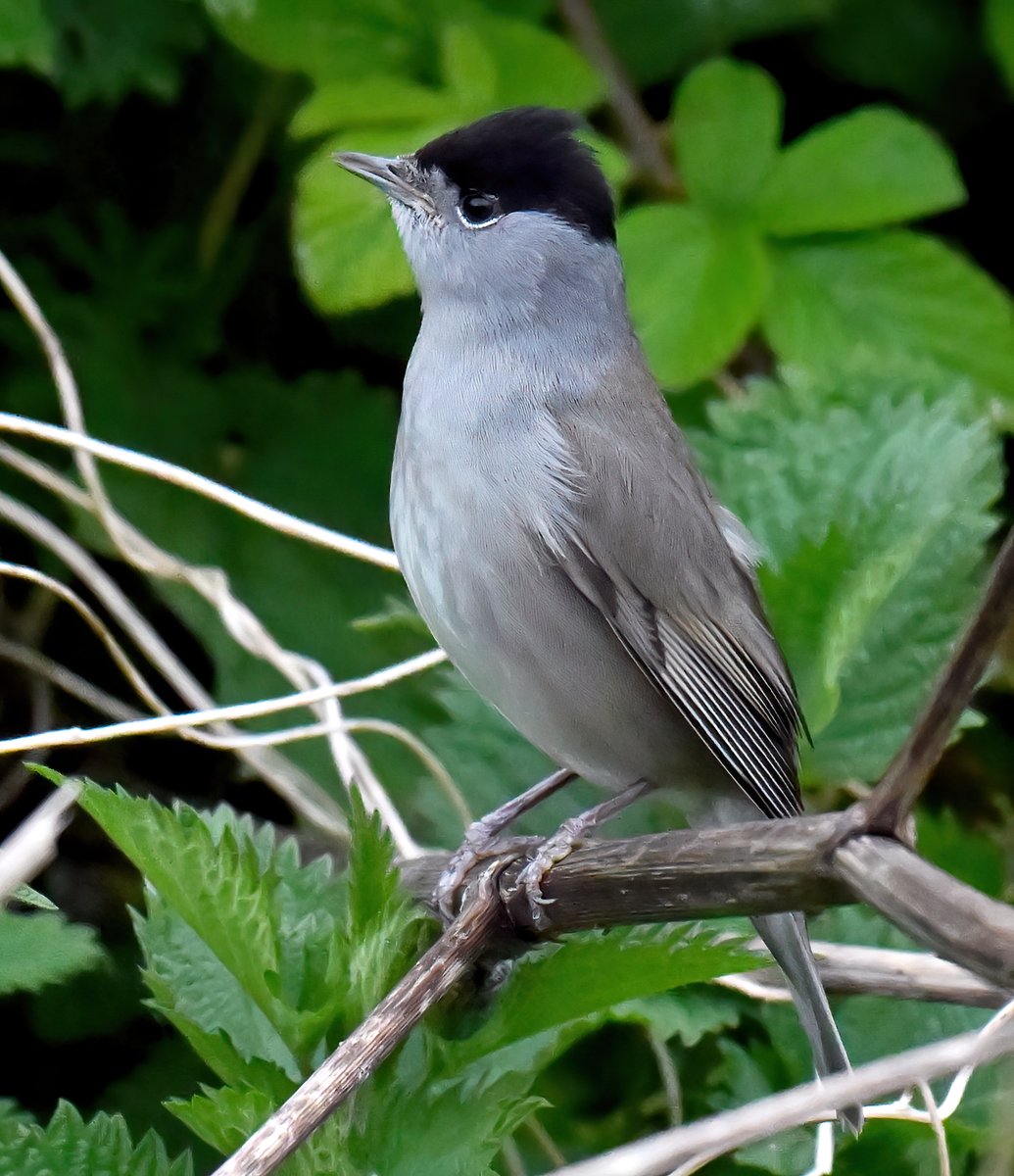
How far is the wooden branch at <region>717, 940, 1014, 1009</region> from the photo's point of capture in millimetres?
1691

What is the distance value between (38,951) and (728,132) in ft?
5.68

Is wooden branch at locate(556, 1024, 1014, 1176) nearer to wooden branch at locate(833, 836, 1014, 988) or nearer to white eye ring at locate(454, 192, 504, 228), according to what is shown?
wooden branch at locate(833, 836, 1014, 988)

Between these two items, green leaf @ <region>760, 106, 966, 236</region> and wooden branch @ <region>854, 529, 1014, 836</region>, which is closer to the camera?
wooden branch @ <region>854, 529, 1014, 836</region>

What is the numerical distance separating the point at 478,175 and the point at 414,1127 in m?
1.41

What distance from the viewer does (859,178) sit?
2.46m

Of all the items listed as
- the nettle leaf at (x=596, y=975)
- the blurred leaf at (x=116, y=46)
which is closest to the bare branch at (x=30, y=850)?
the nettle leaf at (x=596, y=975)

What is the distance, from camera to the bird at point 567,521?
6.40 feet

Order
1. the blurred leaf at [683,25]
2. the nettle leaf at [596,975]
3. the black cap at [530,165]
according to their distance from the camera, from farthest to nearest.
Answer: the blurred leaf at [683,25], the black cap at [530,165], the nettle leaf at [596,975]

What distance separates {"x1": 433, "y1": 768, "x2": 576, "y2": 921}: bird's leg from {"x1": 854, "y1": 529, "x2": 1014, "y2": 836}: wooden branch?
0.76 m

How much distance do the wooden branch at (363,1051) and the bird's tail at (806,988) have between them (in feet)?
1.56

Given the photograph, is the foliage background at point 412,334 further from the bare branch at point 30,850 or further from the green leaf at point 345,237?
the bare branch at point 30,850

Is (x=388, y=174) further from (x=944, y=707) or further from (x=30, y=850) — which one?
(x=944, y=707)

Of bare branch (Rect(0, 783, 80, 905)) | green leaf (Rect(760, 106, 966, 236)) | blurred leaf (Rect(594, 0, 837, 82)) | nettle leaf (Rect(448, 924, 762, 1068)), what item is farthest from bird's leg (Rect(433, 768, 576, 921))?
blurred leaf (Rect(594, 0, 837, 82))

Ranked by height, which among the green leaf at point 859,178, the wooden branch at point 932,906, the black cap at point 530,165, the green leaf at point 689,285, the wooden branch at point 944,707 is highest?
the black cap at point 530,165
